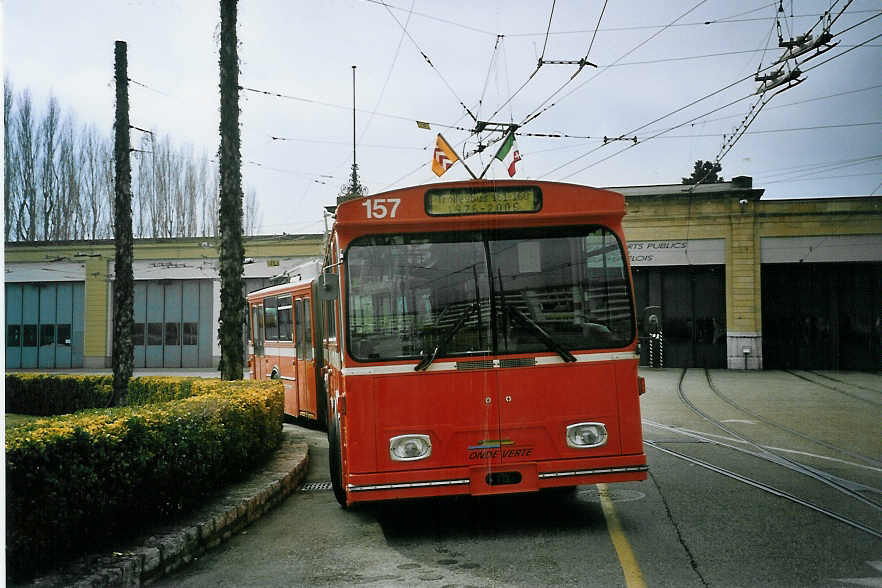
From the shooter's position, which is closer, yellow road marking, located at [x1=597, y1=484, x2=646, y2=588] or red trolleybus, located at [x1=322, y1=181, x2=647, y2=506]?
yellow road marking, located at [x1=597, y1=484, x2=646, y2=588]

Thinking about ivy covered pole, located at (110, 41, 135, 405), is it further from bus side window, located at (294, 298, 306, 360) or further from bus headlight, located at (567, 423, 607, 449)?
bus headlight, located at (567, 423, 607, 449)

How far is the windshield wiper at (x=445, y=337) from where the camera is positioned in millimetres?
6348

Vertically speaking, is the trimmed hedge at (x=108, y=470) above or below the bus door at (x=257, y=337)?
below

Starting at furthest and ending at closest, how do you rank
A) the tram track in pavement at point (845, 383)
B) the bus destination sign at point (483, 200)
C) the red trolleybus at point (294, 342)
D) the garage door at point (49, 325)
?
the garage door at point (49, 325) < the tram track in pavement at point (845, 383) < the red trolleybus at point (294, 342) < the bus destination sign at point (483, 200)

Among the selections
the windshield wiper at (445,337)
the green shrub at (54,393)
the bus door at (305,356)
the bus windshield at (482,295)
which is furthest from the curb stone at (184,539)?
the green shrub at (54,393)

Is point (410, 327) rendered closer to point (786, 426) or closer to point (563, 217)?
point (563, 217)

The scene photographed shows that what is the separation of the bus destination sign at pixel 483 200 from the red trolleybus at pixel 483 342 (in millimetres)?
12

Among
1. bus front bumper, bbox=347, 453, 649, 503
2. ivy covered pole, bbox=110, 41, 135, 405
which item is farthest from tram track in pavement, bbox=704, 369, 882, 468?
ivy covered pole, bbox=110, 41, 135, 405

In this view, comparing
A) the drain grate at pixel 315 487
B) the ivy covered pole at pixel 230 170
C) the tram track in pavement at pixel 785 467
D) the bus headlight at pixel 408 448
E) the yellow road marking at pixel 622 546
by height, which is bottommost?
the drain grate at pixel 315 487

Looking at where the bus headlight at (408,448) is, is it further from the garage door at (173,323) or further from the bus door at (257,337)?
the garage door at (173,323)

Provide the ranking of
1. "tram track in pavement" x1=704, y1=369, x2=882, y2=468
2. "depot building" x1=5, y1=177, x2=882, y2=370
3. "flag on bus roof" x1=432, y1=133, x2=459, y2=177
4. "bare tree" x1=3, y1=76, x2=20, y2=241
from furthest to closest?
1. "depot building" x1=5, y1=177, x2=882, y2=370
2. "flag on bus roof" x1=432, y1=133, x2=459, y2=177
3. "tram track in pavement" x1=704, y1=369, x2=882, y2=468
4. "bare tree" x1=3, y1=76, x2=20, y2=241

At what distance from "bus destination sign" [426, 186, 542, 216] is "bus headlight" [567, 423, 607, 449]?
5.90 ft

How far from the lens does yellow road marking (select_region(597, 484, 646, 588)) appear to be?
5227 mm

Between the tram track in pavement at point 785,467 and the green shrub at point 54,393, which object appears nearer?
the tram track in pavement at point 785,467
